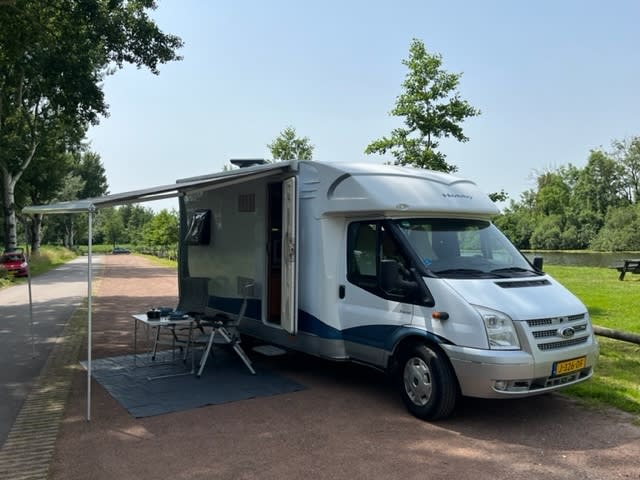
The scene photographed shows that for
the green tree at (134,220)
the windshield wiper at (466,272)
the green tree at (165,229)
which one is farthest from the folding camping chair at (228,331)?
the green tree at (134,220)

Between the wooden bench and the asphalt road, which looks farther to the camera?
the wooden bench

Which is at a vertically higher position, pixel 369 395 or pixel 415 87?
pixel 415 87

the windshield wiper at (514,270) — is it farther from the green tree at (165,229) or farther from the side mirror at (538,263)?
the green tree at (165,229)

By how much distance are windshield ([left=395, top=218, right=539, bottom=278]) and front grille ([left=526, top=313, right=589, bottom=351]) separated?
67 cm

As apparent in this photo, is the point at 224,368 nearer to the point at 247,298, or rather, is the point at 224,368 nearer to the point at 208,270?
the point at 247,298

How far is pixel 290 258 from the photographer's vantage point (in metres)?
6.54

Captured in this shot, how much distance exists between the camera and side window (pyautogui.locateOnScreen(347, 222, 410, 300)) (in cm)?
574

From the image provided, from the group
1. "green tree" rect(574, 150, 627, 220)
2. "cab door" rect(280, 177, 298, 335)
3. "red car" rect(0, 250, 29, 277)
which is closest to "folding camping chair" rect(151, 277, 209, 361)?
"cab door" rect(280, 177, 298, 335)

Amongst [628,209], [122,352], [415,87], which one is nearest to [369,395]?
[122,352]

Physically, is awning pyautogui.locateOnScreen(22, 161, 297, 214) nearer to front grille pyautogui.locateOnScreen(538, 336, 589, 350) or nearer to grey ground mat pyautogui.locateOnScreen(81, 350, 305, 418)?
grey ground mat pyautogui.locateOnScreen(81, 350, 305, 418)

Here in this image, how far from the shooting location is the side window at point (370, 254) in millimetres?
5738

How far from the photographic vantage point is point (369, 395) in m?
6.16

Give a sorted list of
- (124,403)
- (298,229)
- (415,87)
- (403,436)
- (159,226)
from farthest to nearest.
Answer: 1. (159,226)
2. (415,87)
3. (298,229)
4. (124,403)
5. (403,436)

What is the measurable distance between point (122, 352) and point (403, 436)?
5.27m
